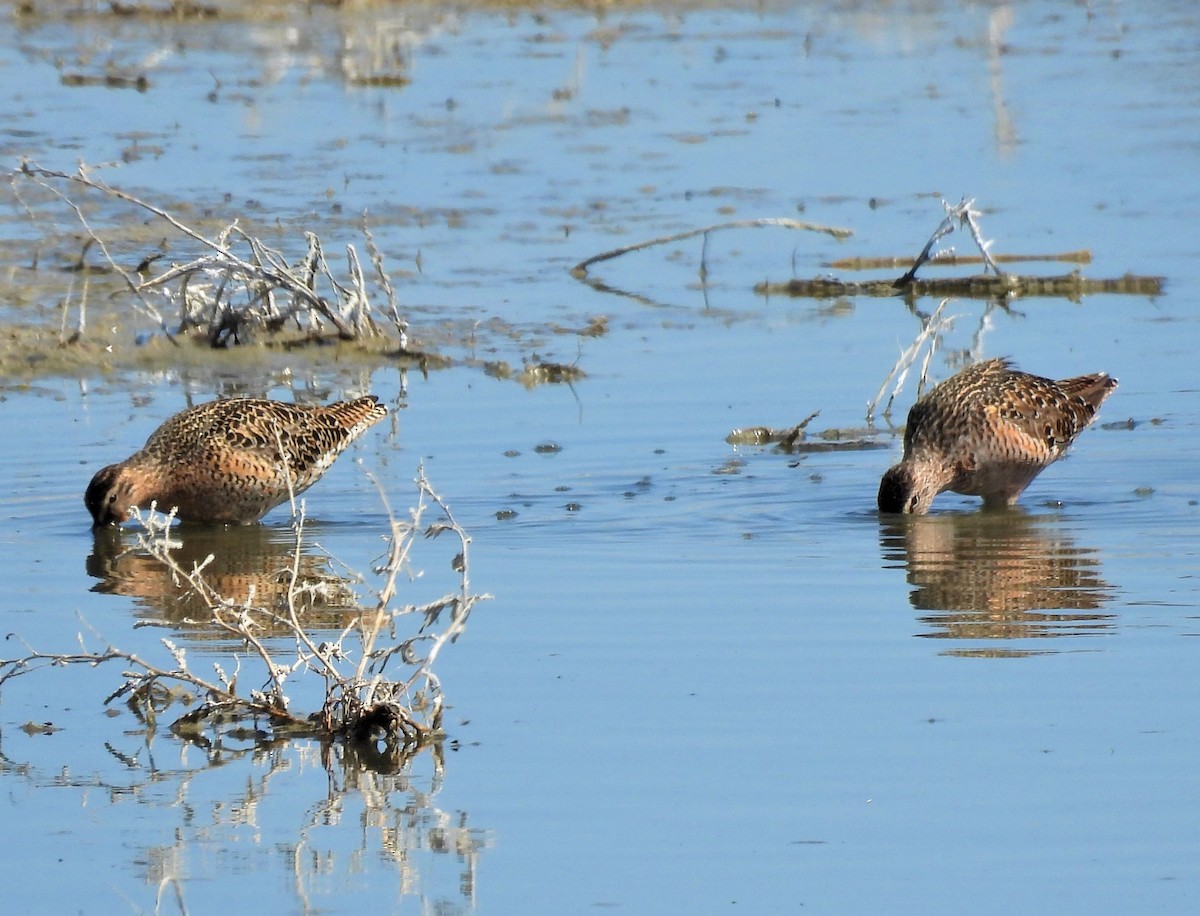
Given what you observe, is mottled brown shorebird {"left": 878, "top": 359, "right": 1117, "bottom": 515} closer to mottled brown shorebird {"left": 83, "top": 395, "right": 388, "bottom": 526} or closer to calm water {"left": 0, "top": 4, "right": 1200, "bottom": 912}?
calm water {"left": 0, "top": 4, "right": 1200, "bottom": 912}

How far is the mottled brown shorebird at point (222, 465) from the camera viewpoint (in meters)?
9.09

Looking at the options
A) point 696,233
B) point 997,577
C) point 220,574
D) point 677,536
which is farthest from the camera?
point 696,233

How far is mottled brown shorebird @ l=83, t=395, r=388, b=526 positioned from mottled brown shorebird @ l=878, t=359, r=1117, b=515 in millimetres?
2224

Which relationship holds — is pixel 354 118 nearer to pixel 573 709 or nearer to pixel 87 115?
pixel 87 115

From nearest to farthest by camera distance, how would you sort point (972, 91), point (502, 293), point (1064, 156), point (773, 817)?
point (773, 817)
point (502, 293)
point (1064, 156)
point (972, 91)

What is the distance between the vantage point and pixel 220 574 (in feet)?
27.6

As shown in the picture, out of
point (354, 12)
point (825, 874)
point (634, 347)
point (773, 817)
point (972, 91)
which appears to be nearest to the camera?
point (825, 874)

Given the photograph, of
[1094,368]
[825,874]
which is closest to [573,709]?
[825,874]

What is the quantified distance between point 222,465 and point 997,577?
2.99 meters

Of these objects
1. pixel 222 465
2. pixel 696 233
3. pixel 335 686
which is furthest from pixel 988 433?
pixel 335 686

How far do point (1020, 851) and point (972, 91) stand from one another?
16067mm

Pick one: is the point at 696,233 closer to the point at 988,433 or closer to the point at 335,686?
the point at 988,433

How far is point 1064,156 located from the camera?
17.3 meters

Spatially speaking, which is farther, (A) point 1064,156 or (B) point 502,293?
(A) point 1064,156
